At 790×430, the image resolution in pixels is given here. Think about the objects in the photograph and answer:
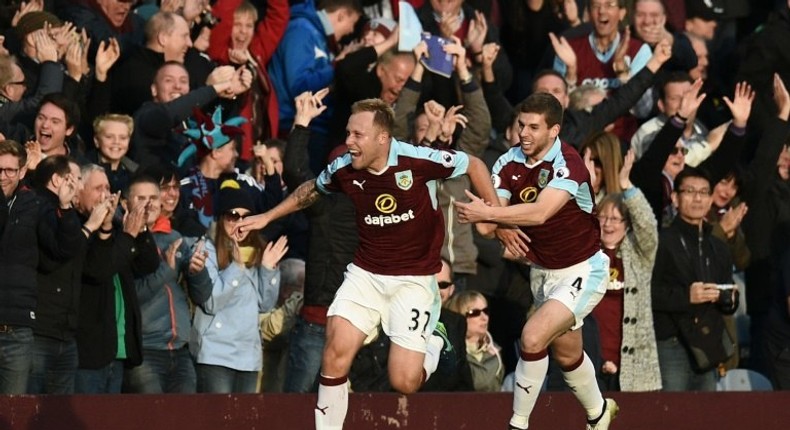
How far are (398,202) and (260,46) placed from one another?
176 inches

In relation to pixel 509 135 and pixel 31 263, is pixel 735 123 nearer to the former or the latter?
pixel 509 135

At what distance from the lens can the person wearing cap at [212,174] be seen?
13094 millimetres

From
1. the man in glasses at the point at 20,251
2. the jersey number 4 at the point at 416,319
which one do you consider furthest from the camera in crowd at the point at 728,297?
the man in glasses at the point at 20,251

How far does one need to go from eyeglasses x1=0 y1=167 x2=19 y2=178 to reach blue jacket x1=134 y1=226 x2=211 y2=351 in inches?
55.2

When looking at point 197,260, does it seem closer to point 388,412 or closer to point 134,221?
point 134,221

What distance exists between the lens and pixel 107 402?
10977mm

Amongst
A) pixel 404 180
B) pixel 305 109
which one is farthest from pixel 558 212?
pixel 305 109

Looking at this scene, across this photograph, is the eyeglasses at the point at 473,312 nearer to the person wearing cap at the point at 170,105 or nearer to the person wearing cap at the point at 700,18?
the person wearing cap at the point at 170,105

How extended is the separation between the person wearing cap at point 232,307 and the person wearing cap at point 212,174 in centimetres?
59

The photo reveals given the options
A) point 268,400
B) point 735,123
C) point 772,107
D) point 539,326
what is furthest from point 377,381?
point 772,107

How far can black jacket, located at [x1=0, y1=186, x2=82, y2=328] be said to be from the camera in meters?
Answer: 10.9

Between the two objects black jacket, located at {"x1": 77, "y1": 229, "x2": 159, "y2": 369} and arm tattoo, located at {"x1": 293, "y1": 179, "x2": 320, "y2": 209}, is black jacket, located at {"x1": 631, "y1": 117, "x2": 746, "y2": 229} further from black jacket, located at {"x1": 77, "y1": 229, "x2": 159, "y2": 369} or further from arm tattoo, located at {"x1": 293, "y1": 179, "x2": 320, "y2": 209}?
black jacket, located at {"x1": 77, "y1": 229, "x2": 159, "y2": 369}

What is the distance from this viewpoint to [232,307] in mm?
12195

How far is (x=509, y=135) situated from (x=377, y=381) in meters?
2.69
